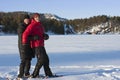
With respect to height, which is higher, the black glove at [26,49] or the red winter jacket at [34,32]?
the red winter jacket at [34,32]

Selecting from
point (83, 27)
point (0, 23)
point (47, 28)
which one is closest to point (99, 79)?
point (0, 23)

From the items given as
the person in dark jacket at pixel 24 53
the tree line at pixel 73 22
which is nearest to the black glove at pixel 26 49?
the person in dark jacket at pixel 24 53

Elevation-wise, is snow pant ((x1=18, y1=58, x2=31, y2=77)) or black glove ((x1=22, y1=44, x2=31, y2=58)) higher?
black glove ((x1=22, y1=44, x2=31, y2=58))

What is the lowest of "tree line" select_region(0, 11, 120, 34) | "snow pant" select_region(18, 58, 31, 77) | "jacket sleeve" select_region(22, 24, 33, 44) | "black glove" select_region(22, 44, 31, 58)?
"tree line" select_region(0, 11, 120, 34)

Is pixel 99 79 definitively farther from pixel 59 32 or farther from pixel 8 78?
pixel 59 32

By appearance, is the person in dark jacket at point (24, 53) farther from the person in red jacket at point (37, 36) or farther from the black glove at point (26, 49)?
the person in red jacket at point (37, 36)

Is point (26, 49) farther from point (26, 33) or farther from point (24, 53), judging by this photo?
point (26, 33)

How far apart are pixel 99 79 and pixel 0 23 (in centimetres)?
8367

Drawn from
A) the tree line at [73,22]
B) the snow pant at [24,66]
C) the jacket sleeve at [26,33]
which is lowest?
A: the tree line at [73,22]

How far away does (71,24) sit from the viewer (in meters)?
140

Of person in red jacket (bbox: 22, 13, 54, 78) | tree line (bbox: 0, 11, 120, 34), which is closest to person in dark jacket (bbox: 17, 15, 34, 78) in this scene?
person in red jacket (bbox: 22, 13, 54, 78)

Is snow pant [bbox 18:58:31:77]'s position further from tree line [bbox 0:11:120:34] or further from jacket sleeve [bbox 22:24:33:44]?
tree line [bbox 0:11:120:34]

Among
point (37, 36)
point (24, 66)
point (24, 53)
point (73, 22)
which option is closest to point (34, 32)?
point (37, 36)

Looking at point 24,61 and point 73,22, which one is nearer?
point 24,61
